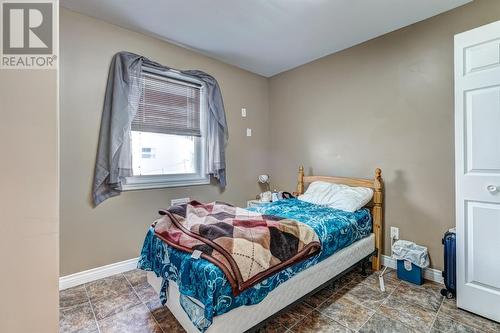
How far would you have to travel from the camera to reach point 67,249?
2154mm

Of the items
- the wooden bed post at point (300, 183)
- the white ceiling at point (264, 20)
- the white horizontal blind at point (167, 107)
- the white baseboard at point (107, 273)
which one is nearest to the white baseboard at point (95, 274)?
the white baseboard at point (107, 273)

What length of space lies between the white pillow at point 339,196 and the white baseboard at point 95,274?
2080 mm

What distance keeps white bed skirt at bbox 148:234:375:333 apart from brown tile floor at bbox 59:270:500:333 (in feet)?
0.63

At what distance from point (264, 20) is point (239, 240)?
209cm

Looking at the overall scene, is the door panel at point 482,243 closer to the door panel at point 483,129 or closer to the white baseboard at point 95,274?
the door panel at point 483,129

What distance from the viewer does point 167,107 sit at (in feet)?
9.20

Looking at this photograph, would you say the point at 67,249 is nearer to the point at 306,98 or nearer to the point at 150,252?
the point at 150,252

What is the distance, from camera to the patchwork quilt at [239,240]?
130 cm

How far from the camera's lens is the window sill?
254cm

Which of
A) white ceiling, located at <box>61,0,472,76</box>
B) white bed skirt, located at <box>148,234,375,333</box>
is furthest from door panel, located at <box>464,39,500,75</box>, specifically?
white bed skirt, located at <box>148,234,375,333</box>

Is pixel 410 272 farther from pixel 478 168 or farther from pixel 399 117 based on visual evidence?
pixel 399 117

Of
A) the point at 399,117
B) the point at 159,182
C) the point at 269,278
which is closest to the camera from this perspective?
the point at 269,278

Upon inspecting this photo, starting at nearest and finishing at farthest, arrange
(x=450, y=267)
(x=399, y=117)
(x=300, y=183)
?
(x=450, y=267), (x=399, y=117), (x=300, y=183)

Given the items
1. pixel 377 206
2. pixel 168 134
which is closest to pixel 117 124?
pixel 168 134
